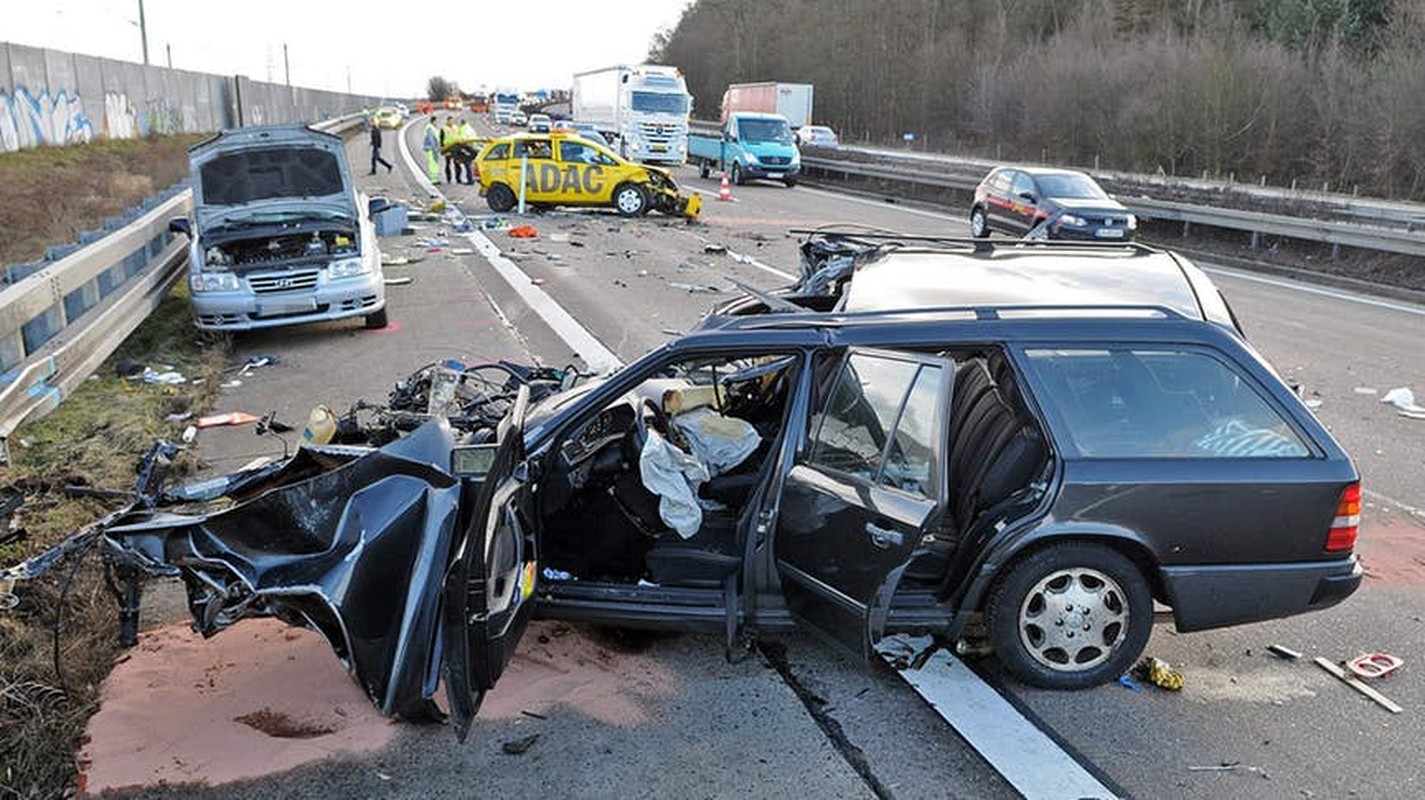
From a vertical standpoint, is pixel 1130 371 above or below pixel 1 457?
above

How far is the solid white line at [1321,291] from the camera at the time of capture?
14.4 m

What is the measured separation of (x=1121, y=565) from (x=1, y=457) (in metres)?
6.25

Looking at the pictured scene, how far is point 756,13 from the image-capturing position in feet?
296

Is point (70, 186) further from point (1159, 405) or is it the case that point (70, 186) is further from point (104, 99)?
point (1159, 405)

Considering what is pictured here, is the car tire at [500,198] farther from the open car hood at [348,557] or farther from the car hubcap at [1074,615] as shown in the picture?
the car hubcap at [1074,615]

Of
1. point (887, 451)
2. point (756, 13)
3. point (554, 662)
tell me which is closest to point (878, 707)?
point (887, 451)

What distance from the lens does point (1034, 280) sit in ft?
15.9

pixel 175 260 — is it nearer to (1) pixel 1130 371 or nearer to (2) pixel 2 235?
(2) pixel 2 235

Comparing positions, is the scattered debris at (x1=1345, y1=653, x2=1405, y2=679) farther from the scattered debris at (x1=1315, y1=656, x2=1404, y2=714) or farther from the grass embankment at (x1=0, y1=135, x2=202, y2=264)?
the grass embankment at (x1=0, y1=135, x2=202, y2=264)

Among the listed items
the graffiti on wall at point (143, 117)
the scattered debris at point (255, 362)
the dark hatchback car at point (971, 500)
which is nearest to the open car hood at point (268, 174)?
the scattered debris at point (255, 362)

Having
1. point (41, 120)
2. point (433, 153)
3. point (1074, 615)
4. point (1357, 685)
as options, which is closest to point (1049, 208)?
point (1357, 685)

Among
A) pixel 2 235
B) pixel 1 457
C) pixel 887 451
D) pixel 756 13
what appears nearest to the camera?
pixel 887 451

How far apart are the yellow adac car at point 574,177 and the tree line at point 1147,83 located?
70.8 feet

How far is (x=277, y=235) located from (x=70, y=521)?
574 cm
